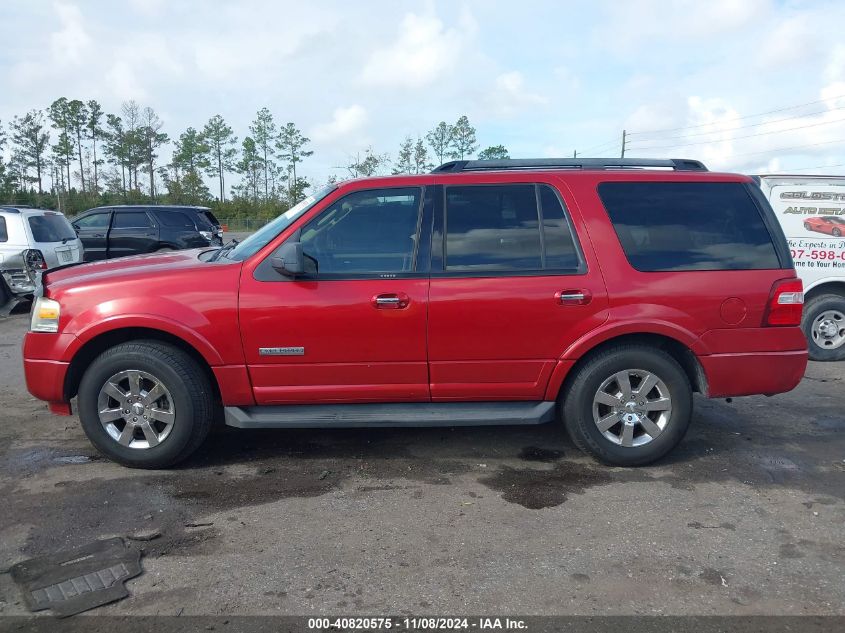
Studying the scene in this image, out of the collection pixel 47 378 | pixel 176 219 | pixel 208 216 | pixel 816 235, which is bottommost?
pixel 47 378

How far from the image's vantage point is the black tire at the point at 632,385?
4.21 meters

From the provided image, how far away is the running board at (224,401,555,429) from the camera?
4156mm

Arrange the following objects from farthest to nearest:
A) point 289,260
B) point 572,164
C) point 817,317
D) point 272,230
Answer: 1. point 817,317
2. point 572,164
3. point 272,230
4. point 289,260

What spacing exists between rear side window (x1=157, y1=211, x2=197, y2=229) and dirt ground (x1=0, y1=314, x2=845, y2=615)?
32.4ft

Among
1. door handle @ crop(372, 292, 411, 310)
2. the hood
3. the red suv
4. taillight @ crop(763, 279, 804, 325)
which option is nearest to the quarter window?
the hood

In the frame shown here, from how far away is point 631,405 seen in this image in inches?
168

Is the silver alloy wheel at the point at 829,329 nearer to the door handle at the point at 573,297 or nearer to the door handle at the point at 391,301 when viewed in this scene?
the door handle at the point at 573,297

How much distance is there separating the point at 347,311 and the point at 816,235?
6096mm

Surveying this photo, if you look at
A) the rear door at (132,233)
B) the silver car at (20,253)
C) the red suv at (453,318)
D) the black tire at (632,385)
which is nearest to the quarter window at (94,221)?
the rear door at (132,233)

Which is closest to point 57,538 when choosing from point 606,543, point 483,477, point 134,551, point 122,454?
point 134,551

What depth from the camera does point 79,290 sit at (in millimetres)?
4125

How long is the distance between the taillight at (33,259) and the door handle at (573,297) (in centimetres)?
858

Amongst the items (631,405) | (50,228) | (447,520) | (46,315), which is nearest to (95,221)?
(50,228)

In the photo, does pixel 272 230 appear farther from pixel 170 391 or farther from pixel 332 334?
pixel 170 391
